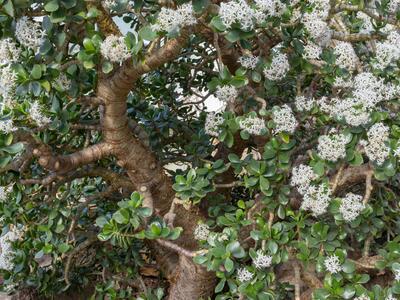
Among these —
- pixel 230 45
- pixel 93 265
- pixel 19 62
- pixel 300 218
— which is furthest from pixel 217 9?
pixel 93 265

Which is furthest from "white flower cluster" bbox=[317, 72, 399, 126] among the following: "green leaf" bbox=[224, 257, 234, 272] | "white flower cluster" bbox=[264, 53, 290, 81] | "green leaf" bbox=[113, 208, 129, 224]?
"green leaf" bbox=[113, 208, 129, 224]

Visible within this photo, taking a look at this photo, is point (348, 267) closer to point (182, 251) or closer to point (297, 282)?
point (297, 282)

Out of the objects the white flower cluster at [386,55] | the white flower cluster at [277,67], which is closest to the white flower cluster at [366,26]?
the white flower cluster at [386,55]

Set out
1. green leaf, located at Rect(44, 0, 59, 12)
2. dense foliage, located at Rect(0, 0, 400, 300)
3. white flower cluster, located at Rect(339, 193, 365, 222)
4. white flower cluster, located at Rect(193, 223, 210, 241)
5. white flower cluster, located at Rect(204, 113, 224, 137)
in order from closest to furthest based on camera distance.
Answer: green leaf, located at Rect(44, 0, 59, 12)
dense foliage, located at Rect(0, 0, 400, 300)
white flower cluster, located at Rect(339, 193, 365, 222)
white flower cluster, located at Rect(204, 113, 224, 137)
white flower cluster, located at Rect(193, 223, 210, 241)

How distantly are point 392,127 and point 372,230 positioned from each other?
0.29 meters

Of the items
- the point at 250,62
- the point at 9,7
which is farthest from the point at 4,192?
the point at 250,62

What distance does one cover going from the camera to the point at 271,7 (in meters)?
0.88

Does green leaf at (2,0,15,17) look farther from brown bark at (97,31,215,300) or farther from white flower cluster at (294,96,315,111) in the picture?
white flower cluster at (294,96,315,111)

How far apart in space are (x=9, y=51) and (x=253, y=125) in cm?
46

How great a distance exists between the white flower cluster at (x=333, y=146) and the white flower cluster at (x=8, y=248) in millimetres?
759

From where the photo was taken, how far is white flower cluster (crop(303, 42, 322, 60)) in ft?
3.27

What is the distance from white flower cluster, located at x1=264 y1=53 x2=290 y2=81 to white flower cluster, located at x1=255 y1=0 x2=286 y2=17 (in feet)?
0.35

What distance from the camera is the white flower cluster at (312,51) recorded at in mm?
998

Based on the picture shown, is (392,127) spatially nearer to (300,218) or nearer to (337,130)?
(337,130)
